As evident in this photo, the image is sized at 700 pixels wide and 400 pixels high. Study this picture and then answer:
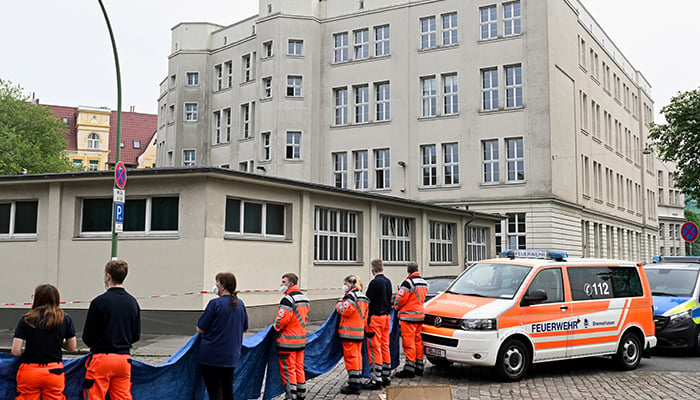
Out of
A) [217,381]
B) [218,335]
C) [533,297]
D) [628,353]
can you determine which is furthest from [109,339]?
[628,353]

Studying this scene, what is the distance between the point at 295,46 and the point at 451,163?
13342 mm

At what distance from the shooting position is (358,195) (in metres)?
20.1

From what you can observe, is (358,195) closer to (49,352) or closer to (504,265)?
(504,265)

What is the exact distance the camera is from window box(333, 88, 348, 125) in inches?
1726

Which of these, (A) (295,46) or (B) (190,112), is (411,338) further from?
(B) (190,112)

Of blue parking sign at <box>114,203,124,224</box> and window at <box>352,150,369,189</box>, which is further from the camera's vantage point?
window at <box>352,150,369,189</box>

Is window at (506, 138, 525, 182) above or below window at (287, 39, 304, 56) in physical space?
below

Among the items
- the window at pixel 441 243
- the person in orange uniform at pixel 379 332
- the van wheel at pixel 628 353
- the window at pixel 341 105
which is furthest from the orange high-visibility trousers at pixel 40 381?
the window at pixel 341 105

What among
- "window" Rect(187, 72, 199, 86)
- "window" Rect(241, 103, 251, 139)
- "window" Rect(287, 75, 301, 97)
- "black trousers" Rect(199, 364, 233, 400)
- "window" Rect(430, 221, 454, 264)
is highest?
"window" Rect(187, 72, 199, 86)

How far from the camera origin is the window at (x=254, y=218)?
16844 mm

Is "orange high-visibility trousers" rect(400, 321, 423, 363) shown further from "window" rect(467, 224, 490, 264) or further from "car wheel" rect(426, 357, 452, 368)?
"window" rect(467, 224, 490, 264)

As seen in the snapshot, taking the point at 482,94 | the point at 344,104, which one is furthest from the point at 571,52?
the point at 344,104

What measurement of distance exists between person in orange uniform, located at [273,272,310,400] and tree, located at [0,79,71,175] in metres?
44.1

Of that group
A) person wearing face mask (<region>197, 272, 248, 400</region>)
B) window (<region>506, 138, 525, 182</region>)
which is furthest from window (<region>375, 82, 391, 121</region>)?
person wearing face mask (<region>197, 272, 248, 400</region>)
